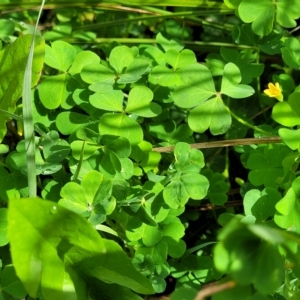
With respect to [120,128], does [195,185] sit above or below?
below

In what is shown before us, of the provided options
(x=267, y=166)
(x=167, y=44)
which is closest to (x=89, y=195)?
(x=267, y=166)

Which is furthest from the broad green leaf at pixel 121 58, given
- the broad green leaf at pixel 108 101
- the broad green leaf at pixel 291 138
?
the broad green leaf at pixel 291 138

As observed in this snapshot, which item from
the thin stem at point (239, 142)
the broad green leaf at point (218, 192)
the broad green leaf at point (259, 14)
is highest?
the broad green leaf at point (259, 14)

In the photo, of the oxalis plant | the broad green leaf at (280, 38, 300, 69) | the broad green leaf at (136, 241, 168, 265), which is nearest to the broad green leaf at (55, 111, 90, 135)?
the oxalis plant

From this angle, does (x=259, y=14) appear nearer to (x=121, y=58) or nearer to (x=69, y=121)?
(x=121, y=58)

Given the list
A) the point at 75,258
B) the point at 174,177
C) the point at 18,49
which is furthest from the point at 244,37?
the point at 75,258

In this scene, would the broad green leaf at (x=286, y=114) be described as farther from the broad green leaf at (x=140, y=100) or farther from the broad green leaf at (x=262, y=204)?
the broad green leaf at (x=140, y=100)

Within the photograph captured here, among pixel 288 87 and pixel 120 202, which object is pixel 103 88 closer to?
pixel 120 202
